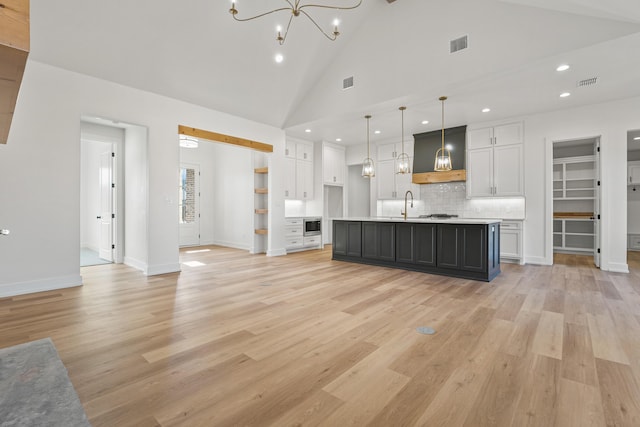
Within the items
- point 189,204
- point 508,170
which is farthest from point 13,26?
point 189,204

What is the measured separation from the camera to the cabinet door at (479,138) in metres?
6.64

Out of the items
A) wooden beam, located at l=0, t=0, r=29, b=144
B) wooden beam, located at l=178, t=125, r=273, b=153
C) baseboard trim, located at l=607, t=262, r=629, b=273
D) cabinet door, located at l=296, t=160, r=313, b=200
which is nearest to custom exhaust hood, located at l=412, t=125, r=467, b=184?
cabinet door, located at l=296, t=160, r=313, b=200

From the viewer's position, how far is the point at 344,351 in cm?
235

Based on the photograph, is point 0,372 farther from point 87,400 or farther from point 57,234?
point 57,234

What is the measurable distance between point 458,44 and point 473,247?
10.2 feet

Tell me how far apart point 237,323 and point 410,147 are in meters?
6.59

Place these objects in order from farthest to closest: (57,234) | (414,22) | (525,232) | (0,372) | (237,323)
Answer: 1. (525,232)
2. (414,22)
3. (57,234)
4. (237,323)
5. (0,372)

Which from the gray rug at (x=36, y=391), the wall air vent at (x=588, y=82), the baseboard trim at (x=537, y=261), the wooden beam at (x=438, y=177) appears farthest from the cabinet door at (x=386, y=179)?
the gray rug at (x=36, y=391)

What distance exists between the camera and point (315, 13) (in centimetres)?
507

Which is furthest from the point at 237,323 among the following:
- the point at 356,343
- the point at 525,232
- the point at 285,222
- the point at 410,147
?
the point at 410,147

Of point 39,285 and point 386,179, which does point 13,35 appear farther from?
point 386,179

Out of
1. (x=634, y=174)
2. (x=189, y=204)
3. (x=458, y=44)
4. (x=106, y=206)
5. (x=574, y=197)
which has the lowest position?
(x=106, y=206)

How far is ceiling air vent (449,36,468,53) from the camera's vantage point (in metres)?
4.51

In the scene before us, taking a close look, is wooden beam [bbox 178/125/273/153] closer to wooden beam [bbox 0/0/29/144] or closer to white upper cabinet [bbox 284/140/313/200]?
white upper cabinet [bbox 284/140/313/200]
